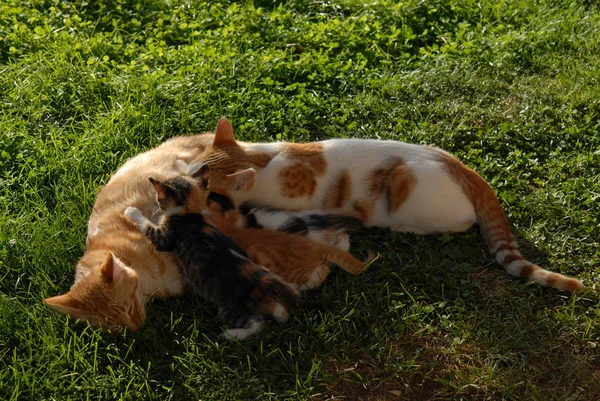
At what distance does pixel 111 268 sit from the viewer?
354cm

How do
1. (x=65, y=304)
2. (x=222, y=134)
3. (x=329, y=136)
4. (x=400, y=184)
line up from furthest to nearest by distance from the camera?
(x=329, y=136), (x=222, y=134), (x=400, y=184), (x=65, y=304)

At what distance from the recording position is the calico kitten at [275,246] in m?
3.99

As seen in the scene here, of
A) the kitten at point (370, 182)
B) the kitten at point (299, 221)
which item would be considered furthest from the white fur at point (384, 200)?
the kitten at point (299, 221)

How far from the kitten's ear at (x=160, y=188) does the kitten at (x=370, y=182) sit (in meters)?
0.42

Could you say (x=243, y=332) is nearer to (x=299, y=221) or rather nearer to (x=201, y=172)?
(x=299, y=221)

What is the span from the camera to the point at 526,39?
6.29 meters

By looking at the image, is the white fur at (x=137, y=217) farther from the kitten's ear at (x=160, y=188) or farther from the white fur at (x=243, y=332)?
the white fur at (x=243, y=332)

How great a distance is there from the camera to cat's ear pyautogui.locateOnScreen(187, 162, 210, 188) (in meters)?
4.19

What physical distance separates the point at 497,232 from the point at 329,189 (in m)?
1.07

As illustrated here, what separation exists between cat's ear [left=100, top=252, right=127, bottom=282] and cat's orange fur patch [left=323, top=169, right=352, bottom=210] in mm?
1442

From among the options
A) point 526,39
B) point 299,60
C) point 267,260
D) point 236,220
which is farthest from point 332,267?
point 526,39

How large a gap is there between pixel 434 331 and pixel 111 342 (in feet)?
5.60

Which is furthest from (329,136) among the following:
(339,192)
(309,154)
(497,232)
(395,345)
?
(395,345)

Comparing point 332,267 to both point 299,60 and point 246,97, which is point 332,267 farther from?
point 299,60
